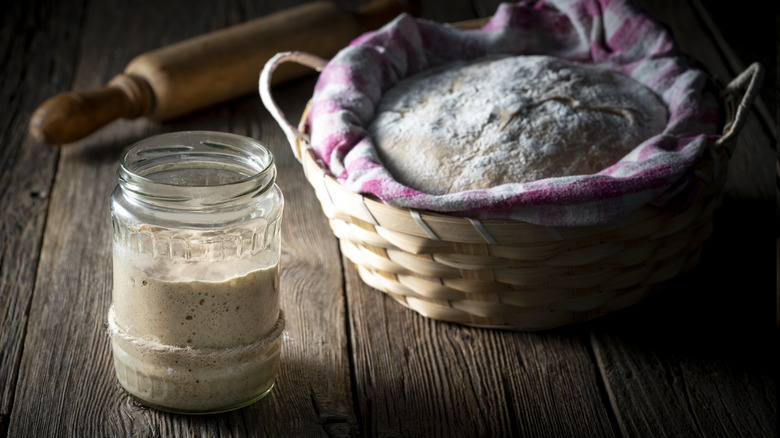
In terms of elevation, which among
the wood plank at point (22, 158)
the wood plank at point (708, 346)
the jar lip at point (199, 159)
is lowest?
the wood plank at point (708, 346)

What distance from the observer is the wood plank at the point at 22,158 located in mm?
1057

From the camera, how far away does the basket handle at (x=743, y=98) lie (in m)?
1.05

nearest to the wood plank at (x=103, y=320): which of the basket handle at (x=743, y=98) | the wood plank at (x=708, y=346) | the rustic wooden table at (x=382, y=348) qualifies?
the rustic wooden table at (x=382, y=348)

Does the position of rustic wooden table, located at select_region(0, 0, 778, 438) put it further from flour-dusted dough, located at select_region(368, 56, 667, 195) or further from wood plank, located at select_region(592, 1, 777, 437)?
flour-dusted dough, located at select_region(368, 56, 667, 195)

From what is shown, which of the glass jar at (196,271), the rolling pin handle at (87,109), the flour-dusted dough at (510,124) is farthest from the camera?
the rolling pin handle at (87,109)

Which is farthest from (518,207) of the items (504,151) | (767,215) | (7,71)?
(7,71)

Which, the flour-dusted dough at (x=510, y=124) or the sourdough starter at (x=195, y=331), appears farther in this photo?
the flour-dusted dough at (x=510, y=124)

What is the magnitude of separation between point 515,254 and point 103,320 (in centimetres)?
55

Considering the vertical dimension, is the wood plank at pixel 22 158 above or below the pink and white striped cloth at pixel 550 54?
below

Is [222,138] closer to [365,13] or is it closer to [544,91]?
[544,91]

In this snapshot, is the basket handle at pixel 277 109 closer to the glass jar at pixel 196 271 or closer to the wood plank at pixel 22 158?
the glass jar at pixel 196 271

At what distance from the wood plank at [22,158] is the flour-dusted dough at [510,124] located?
20.6 inches

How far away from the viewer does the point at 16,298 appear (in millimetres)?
1105

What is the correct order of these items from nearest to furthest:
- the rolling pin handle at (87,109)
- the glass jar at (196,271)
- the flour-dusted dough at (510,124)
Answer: the glass jar at (196,271)
the flour-dusted dough at (510,124)
the rolling pin handle at (87,109)
